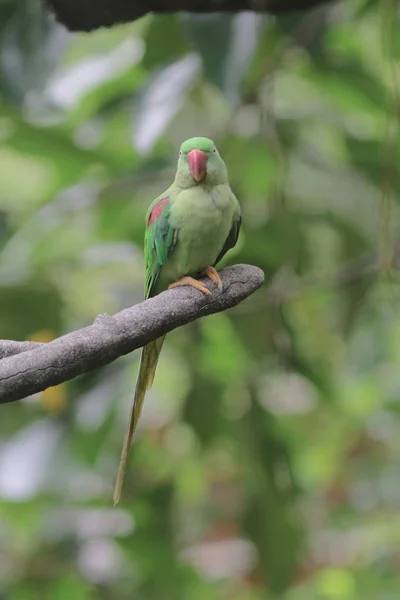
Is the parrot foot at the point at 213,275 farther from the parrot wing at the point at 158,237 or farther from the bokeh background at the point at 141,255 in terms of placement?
the bokeh background at the point at 141,255

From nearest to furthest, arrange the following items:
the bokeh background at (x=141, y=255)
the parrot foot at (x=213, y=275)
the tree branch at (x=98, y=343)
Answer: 1. the tree branch at (x=98, y=343)
2. the parrot foot at (x=213, y=275)
3. the bokeh background at (x=141, y=255)

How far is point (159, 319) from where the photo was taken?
454 millimetres

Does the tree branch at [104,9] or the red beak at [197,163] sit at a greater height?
the tree branch at [104,9]

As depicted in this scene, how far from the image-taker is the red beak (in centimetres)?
56

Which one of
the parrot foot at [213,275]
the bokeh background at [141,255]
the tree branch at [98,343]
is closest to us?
the tree branch at [98,343]

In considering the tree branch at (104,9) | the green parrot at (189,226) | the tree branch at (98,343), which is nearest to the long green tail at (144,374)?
the green parrot at (189,226)

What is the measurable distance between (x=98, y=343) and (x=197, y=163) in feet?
0.61

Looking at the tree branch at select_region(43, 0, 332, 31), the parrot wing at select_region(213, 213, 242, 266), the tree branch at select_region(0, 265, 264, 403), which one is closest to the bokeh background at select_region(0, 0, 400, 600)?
the tree branch at select_region(43, 0, 332, 31)

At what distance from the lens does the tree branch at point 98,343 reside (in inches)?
16.2

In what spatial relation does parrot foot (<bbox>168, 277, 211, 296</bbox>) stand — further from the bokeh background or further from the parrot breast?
the bokeh background

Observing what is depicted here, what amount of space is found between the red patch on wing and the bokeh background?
361mm

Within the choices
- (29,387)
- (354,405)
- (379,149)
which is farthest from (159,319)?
(354,405)

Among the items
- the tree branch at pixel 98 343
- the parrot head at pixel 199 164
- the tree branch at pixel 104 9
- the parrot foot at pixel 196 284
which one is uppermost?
the tree branch at pixel 104 9

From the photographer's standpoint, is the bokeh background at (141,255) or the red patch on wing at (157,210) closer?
the red patch on wing at (157,210)
